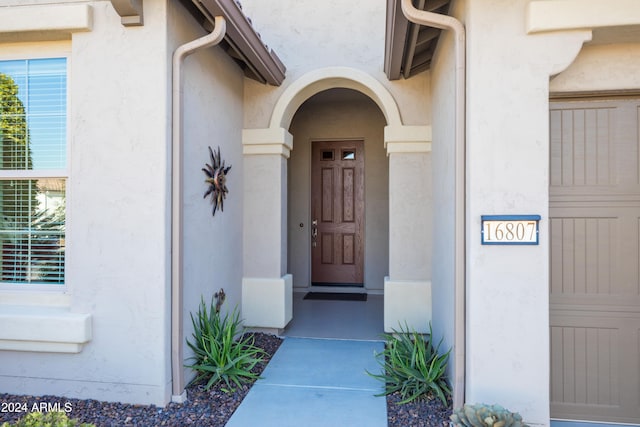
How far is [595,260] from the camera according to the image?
8.27ft

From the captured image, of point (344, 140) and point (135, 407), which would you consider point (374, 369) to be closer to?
point (135, 407)

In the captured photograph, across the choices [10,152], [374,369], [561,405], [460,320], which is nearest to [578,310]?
[561,405]

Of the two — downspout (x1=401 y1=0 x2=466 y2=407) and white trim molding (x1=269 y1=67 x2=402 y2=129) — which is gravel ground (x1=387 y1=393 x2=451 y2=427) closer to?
downspout (x1=401 y1=0 x2=466 y2=407)

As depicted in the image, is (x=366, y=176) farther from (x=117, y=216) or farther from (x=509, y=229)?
(x=117, y=216)

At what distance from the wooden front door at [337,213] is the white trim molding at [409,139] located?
2.30 meters

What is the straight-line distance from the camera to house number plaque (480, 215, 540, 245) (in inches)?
89.2

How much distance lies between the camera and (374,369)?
3.34 metres

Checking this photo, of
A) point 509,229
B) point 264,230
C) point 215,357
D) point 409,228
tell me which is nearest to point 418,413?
point 509,229

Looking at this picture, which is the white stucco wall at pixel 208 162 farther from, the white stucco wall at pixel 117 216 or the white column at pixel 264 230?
the white stucco wall at pixel 117 216

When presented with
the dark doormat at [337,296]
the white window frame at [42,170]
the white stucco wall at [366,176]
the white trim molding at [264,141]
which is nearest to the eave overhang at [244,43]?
the white trim molding at [264,141]

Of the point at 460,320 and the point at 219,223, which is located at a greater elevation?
the point at 219,223

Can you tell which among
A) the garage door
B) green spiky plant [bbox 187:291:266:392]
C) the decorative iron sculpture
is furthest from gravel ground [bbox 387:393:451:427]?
the decorative iron sculpture

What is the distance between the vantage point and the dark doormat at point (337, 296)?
5.73 meters

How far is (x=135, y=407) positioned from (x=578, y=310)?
9.83 ft
